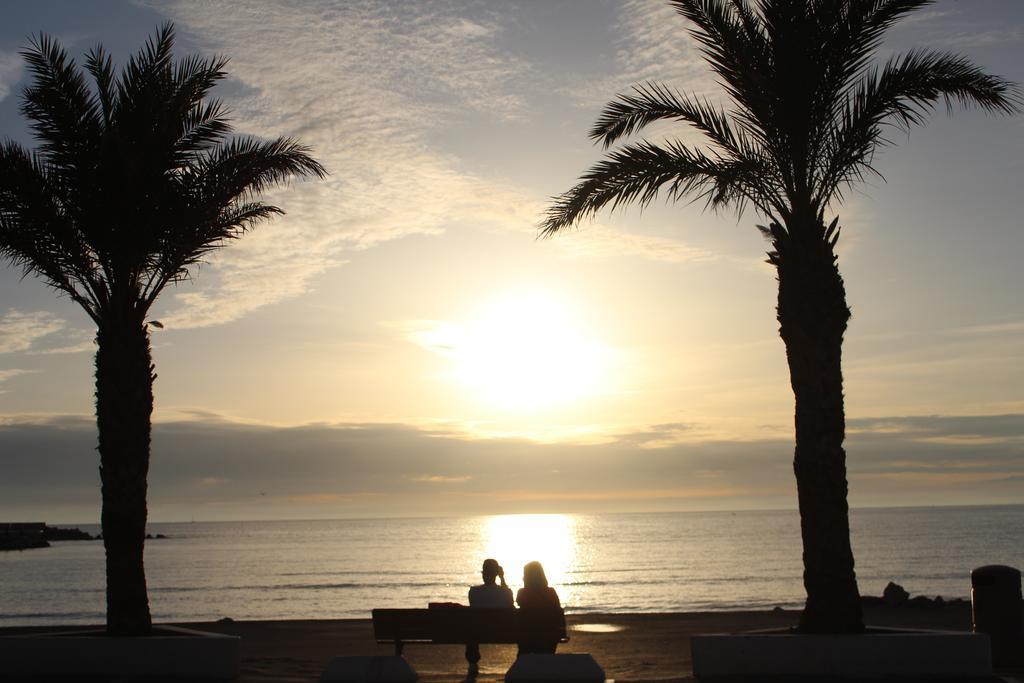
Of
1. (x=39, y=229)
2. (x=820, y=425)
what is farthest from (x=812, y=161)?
(x=39, y=229)

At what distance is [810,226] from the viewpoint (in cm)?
1286

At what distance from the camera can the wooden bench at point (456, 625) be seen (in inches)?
493

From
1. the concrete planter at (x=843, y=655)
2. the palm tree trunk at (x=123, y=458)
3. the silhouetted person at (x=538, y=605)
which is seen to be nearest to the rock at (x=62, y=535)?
the palm tree trunk at (x=123, y=458)

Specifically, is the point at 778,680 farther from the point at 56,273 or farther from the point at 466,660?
the point at 56,273

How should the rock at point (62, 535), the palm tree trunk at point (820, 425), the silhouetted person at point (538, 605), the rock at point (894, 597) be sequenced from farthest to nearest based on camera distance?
1. the rock at point (62, 535)
2. the rock at point (894, 597)
3. the palm tree trunk at point (820, 425)
4. the silhouetted person at point (538, 605)

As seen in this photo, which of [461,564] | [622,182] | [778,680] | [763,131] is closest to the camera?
[778,680]

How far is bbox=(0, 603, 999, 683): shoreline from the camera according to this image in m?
13.2

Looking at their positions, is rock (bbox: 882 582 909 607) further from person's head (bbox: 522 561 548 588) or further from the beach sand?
person's head (bbox: 522 561 548 588)

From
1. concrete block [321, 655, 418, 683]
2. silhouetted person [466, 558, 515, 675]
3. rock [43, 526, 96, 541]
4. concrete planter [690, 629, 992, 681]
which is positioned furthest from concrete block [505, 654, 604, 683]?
rock [43, 526, 96, 541]

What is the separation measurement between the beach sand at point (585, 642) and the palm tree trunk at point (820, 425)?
2.07 meters

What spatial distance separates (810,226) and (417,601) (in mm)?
55623

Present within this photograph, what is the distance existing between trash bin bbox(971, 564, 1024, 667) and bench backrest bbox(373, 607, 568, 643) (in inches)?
214

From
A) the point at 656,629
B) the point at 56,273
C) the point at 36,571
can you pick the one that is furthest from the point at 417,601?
the point at 56,273

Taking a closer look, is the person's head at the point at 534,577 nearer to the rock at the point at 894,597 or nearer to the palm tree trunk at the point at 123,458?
the palm tree trunk at the point at 123,458
